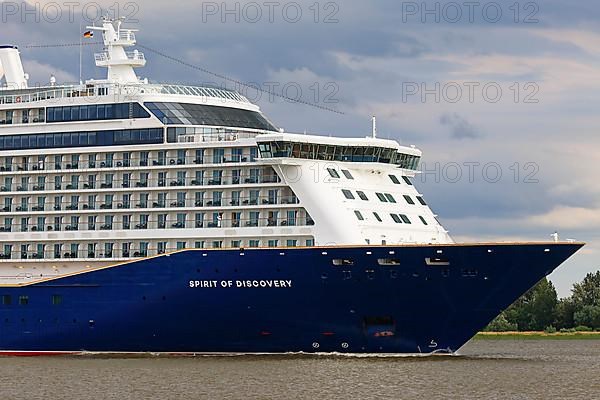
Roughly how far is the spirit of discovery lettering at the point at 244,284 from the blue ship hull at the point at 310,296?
0.04 m

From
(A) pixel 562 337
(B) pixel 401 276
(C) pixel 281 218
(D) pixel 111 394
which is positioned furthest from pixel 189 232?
(A) pixel 562 337

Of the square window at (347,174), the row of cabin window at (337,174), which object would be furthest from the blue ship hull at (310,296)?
the square window at (347,174)

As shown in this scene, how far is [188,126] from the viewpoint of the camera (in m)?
56.6

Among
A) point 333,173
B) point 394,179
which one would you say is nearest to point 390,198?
point 394,179

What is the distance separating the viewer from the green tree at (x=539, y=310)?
4018 inches

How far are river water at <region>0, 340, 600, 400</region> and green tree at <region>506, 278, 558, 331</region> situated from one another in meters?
Result: 46.1

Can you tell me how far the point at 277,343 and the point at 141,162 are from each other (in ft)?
31.6

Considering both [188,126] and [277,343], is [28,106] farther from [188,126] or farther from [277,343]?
[277,343]

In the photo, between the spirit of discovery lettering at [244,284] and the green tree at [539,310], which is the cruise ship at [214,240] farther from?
the green tree at [539,310]

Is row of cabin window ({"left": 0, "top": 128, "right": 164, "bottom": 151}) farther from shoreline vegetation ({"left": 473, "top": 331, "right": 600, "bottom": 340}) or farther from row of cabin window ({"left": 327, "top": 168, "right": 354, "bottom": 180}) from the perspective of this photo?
shoreline vegetation ({"left": 473, "top": 331, "right": 600, "bottom": 340})

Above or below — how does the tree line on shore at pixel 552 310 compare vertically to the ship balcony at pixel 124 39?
below

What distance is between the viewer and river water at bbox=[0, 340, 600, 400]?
1673 inches

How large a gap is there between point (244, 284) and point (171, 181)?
604cm

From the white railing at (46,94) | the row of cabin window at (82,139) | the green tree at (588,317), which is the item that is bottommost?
the green tree at (588,317)
